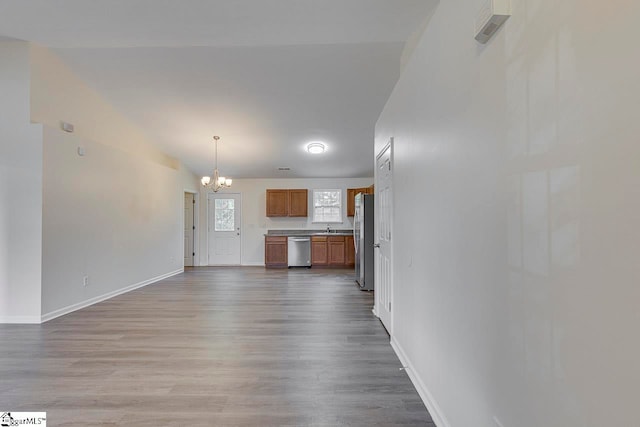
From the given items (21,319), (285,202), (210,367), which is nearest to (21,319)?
(21,319)

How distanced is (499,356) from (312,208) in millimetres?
8151

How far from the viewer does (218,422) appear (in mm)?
2031

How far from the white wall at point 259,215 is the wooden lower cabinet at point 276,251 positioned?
558 mm

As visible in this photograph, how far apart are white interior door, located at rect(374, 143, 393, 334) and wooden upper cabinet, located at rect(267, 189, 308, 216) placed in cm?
488

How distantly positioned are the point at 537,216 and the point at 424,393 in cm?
166

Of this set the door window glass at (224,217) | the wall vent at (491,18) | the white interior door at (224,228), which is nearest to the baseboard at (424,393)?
the wall vent at (491,18)

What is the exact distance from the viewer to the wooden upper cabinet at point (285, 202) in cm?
908

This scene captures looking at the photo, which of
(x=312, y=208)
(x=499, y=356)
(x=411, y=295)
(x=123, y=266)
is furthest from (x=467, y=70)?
(x=312, y=208)

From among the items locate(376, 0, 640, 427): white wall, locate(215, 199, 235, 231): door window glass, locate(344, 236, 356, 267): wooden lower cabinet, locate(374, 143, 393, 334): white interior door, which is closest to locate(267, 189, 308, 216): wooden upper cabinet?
locate(215, 199, 235, 231): door window glass

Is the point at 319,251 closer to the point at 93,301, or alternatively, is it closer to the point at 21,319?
the point at 93,301

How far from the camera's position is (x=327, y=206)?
9375 mm

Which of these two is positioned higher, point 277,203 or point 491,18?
point 491,18

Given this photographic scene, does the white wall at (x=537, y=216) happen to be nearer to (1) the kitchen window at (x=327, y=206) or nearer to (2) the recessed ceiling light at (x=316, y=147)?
(2) the recessed ceiling light at (x=316, y=147)

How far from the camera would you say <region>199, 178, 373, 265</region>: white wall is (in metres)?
9.31
